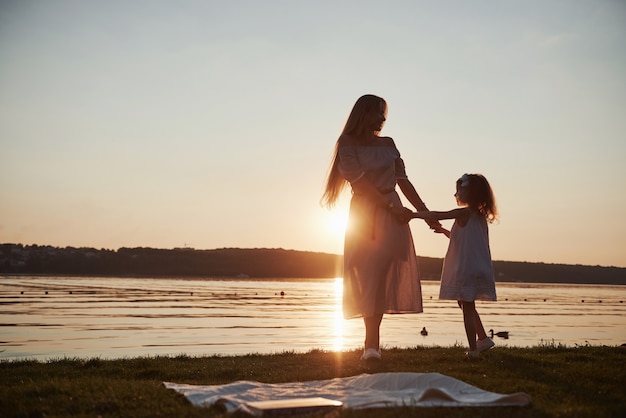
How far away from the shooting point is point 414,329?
83.2 ft

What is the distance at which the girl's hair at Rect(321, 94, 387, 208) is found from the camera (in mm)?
9172

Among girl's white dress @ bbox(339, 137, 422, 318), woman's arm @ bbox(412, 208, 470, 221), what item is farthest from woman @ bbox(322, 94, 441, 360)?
woman's arm @ bbox(412, 208, 470, 221)

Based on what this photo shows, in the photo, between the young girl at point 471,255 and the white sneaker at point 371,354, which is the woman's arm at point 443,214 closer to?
the young girl at point 471,255

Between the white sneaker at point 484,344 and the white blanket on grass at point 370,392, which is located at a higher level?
the white sneaker at point 484,344

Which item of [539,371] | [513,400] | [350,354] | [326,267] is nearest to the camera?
[513,400]

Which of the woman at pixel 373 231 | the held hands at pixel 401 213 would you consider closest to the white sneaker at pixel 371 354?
the woman at pixel 373 231

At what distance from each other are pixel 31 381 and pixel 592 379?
6501mm

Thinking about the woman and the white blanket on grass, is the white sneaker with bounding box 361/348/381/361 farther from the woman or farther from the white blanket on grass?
the white blanket on grass

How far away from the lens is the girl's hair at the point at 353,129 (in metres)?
9.17

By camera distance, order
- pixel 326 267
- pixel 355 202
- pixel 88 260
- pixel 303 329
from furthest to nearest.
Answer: pixel 326 267, pixel 88 260, pixel 303 329, pixel 355 202

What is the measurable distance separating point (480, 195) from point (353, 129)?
2186mm

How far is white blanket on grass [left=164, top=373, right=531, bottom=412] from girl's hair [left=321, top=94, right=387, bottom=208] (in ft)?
10.3

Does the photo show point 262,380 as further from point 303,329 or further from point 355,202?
point 303,329

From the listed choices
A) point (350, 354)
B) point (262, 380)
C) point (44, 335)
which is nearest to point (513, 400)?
point (262, 380)
